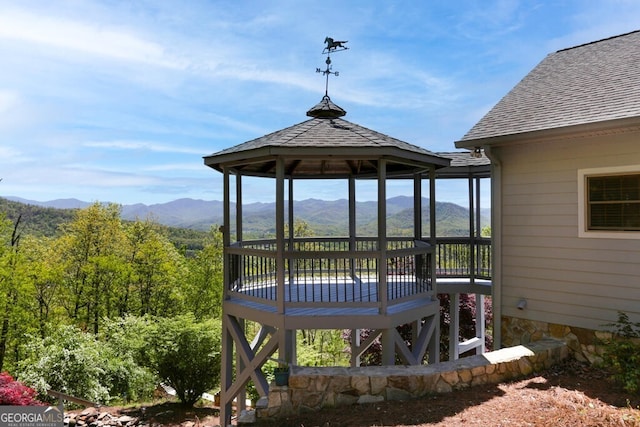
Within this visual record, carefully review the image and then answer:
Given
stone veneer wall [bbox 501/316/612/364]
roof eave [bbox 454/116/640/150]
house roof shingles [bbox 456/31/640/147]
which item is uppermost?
house roof shingles [bbox 456/31/640/147]

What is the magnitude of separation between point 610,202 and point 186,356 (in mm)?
12456

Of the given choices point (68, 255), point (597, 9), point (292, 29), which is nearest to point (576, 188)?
point (597, 9)

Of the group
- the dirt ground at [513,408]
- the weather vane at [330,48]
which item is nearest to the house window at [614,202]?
the dirt ground at [513,408]

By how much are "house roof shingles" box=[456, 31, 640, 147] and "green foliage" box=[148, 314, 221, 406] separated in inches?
413

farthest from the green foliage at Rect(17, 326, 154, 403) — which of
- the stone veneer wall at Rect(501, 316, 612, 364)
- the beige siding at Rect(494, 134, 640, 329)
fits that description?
the beige siding at Rect(494, 134, 640, 329)

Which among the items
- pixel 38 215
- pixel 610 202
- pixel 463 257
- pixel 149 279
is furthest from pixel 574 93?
pixel 38 215

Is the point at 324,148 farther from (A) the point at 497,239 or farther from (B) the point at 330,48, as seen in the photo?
(A) the point at 497,239

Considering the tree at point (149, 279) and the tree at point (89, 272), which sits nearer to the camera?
the tree at point (89, 272)

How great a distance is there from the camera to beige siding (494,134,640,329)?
6000mm

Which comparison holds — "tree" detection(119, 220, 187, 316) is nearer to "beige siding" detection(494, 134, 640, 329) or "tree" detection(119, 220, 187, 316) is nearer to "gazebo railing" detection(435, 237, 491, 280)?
"gazebo railing" detection(435, 237, 491, 280)

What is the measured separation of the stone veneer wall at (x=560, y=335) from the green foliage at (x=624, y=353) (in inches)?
7.9

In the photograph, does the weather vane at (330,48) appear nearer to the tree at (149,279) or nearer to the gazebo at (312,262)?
the gazebo at (312,262)

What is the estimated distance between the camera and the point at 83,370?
1379cm

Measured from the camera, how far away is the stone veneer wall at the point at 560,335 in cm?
614
